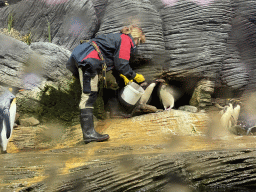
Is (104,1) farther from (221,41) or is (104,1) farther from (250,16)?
(250,16)

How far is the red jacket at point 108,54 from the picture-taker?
1.92 meters

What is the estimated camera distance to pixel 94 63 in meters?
1.90

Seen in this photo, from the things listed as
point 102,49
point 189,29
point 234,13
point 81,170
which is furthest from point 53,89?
point 234,13

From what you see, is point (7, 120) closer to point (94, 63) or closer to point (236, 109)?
point (94, 63)

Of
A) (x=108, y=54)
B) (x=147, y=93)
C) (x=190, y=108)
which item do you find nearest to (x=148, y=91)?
(x=147, y=93)

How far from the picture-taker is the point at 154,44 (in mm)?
2893

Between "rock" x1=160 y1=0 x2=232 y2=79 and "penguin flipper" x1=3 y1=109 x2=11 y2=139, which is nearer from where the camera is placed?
"penguin flipper" x1=3 y1=109 x2=11 y2=139

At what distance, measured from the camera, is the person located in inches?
75.8

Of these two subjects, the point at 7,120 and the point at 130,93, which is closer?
the point at 7,120

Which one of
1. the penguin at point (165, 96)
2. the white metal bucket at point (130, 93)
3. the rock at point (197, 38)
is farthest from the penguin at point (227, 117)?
the white metal bucket at point (130, 93)

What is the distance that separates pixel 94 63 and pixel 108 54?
0.22 metres

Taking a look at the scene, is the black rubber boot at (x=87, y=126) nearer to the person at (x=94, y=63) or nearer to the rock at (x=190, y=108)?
the person at (x=94, y=63)

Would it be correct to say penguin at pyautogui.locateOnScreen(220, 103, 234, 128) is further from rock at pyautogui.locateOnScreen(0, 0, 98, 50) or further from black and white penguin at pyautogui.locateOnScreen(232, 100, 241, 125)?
rock at pyautogui.locateOnScreen(0, 0, 98, 50)

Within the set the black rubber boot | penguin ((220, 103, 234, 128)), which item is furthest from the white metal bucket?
penguin ((220, 103, 234, 128))
